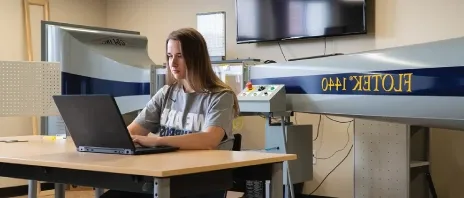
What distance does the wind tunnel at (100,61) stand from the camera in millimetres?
3799

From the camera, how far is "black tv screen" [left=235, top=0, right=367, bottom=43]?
13.1 ft

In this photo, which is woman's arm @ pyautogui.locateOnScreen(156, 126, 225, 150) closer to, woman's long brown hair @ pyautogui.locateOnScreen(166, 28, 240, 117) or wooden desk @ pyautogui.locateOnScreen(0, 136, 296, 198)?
wooden desk @ pyautogui.locateOnScreen(0, 136, 296, 198)

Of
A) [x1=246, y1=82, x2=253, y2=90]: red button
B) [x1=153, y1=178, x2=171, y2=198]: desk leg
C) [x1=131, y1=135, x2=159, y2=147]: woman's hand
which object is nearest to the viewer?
[x1=153, y1=178, x2=171, y2=198]: desk leg

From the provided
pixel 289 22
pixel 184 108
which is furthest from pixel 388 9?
pixel 184 108

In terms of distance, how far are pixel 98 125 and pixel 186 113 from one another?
442 mm

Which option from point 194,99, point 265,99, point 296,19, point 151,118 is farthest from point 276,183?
point 296,19

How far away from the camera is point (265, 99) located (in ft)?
10.8

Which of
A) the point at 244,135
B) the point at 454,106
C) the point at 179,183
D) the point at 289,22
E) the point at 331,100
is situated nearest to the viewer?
the point at 179,183

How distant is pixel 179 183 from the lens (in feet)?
5.06

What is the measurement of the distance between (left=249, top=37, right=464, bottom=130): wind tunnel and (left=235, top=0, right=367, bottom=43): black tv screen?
0.85m

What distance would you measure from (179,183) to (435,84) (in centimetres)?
144

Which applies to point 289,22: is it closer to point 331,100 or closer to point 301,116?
point 301,116

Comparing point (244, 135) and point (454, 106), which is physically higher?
point (454, 106)

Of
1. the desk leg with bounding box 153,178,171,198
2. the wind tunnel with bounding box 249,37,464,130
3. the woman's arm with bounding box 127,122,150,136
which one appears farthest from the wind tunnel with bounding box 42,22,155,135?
the desk leg with bounding box 153,178,171,198
